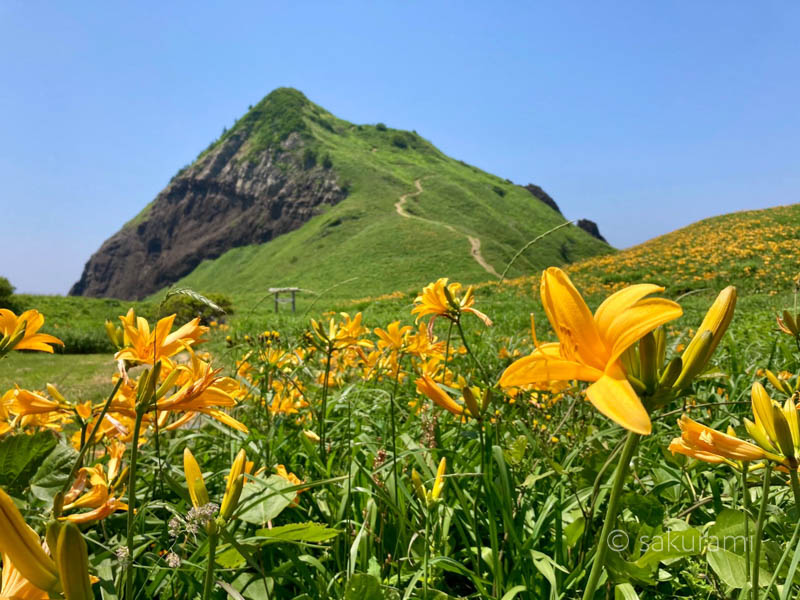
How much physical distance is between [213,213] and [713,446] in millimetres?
65860

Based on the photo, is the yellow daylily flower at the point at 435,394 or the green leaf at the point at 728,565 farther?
the yellow daylily flower at the point at 435,394

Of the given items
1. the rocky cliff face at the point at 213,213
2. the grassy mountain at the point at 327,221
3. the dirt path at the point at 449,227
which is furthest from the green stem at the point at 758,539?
the rocky cliff face at the point at 213,213

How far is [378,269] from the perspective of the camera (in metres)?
27.8

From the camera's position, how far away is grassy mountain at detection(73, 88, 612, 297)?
30.5 m

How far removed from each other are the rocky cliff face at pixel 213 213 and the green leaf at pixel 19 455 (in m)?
48.6

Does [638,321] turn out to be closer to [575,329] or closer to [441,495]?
[575,329]

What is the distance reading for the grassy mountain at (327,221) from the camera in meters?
30.5

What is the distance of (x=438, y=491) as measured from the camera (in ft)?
2.71

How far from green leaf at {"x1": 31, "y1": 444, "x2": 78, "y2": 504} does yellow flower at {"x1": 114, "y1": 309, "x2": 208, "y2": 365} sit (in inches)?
14.7

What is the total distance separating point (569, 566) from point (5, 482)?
1163 millimetres

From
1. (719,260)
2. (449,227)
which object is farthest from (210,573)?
(449,227)

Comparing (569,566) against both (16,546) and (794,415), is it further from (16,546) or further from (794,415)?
(16,546)

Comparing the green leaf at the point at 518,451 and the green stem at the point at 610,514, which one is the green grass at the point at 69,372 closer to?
the green leaf at the point at 518,451

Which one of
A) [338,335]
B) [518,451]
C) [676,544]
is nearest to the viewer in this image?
[676,544]
